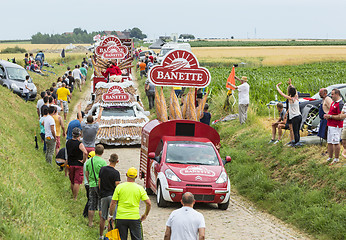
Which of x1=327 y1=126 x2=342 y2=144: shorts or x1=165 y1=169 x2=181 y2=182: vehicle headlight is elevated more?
x1=327 y1=126 x2=342 y2=144: shorts

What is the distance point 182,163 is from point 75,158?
9.01 feet

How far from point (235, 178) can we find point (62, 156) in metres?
5.82

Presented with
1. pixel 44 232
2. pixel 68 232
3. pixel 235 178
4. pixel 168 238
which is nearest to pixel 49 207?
pixel 68 232

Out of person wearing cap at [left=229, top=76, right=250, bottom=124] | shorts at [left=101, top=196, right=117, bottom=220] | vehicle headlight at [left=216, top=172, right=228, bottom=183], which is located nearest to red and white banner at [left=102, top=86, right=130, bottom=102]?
person wearing cap at [left=229, top=76, right=250, bottom=124]

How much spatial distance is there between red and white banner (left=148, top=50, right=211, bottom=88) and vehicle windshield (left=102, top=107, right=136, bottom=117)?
20.2ft

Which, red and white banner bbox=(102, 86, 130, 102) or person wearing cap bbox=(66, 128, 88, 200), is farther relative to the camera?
red and white banner bbox=(102, 86, 130, 102)

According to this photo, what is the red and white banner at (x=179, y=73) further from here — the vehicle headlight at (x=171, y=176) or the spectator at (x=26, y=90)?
the spectator at (x=26, y=90)

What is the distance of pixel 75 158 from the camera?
12.4 m

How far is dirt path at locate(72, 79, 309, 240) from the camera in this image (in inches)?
435

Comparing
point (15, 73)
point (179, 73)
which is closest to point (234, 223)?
point (179, 73)

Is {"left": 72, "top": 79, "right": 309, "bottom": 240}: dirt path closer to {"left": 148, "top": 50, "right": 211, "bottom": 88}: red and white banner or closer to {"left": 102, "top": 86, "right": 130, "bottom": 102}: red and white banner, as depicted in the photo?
{"left": 148, "top": 50, "right": 211, "bottom": 88}: red and white banner

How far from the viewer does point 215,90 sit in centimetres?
3030

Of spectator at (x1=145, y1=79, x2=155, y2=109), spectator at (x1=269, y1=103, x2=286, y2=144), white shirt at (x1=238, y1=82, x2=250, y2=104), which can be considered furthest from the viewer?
spectator at (x1=145, y1=79, x2=155, y2=109)

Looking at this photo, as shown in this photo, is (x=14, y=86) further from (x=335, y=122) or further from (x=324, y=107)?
(x=335, y=122)
